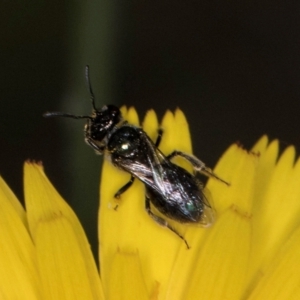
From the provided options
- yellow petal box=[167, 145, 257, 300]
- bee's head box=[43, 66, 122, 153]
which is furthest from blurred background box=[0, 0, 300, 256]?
yellow petal box=[167, 145, 257, 300]

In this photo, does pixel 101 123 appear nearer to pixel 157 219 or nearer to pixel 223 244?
pixel 157 219

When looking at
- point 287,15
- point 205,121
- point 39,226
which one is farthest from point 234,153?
point 287,15

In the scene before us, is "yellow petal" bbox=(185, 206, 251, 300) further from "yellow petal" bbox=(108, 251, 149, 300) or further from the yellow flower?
"yellow petal" bbox=(108, 251, 149, 300)

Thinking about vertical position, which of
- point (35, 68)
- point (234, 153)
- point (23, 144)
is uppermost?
point (234, 153)

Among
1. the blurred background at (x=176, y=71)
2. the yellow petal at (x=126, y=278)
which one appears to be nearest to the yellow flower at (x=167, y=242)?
the yellow petal at (x=126, y=278)

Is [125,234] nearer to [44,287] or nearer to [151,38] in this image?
[44,287]
